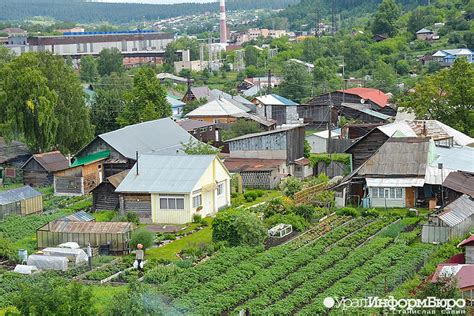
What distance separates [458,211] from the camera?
2380 cm

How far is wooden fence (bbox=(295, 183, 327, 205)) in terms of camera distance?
28.1 meters

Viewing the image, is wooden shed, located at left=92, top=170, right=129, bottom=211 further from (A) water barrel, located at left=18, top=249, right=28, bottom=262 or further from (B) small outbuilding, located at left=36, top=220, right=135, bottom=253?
(A) water barrel, located at left=18, top=249, right=28, bottom=262

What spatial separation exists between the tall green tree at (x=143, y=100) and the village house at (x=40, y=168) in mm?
6893

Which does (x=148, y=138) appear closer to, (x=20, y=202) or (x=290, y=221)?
(x=20, y=202)

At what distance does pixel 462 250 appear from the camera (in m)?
20.8

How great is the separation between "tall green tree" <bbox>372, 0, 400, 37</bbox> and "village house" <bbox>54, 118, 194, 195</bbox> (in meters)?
50.8

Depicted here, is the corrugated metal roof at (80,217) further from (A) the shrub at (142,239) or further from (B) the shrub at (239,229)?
(B) the shrub at (239,229)

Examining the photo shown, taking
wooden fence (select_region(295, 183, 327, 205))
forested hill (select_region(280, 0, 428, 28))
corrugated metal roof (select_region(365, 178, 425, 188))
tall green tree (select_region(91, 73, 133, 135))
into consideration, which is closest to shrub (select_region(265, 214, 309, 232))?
wooden fence (select_region(295, 183, 327, 205))

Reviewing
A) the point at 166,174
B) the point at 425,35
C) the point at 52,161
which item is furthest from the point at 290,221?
the point at 425,35

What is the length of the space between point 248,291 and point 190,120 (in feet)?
80.8

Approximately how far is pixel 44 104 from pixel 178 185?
32.1ft

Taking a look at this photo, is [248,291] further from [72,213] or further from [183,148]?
[183,148]

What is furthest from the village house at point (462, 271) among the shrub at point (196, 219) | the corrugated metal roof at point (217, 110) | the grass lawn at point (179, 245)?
the corrugated metal roof at point (217, 110)

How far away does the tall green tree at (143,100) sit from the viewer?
1572 inches
